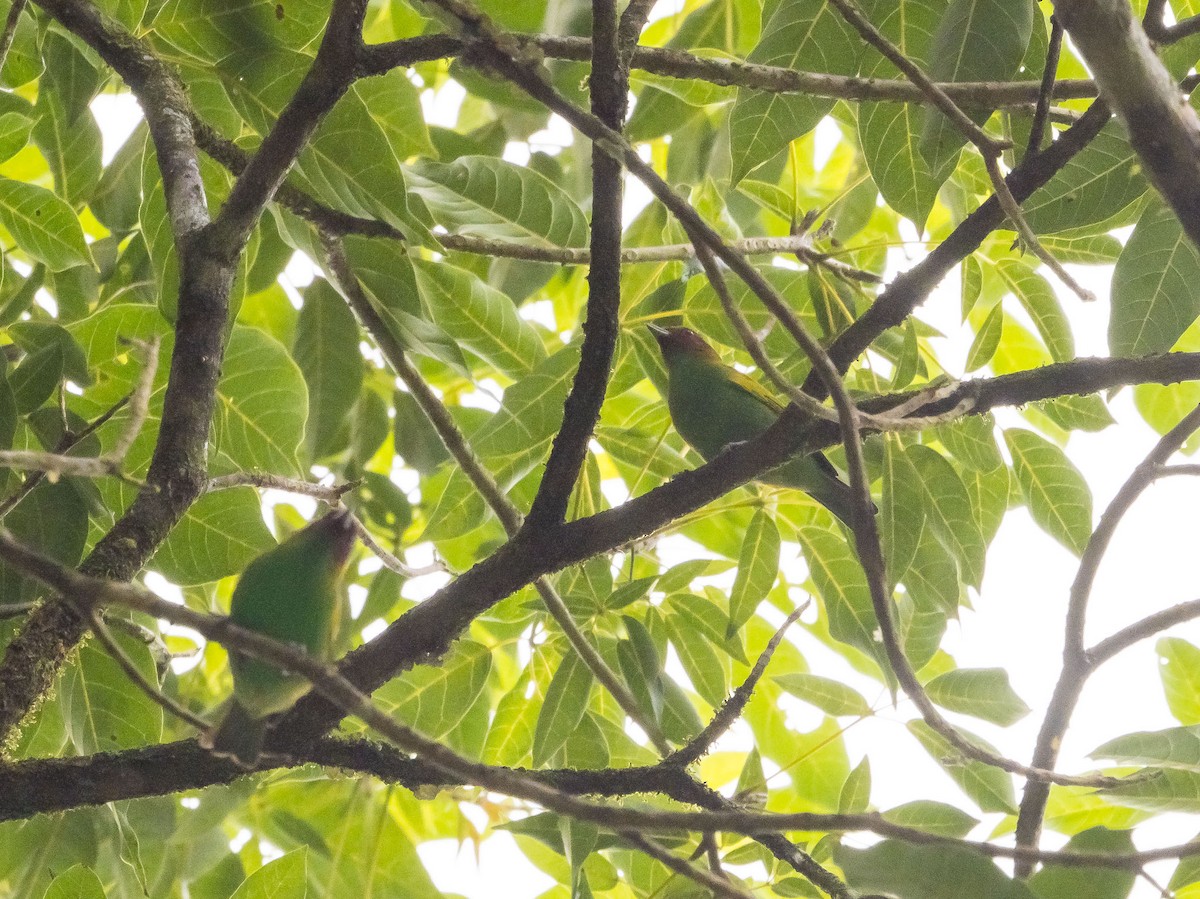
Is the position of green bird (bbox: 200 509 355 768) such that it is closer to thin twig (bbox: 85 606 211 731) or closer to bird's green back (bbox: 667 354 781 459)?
thin twig (bbox: 85 606 211 731)

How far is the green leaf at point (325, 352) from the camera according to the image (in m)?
2.18

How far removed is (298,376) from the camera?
1955 mm

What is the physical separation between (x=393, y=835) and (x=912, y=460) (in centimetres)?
135

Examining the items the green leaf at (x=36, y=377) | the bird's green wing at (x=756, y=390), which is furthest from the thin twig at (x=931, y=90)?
the green leaf at (x=36, y=377)

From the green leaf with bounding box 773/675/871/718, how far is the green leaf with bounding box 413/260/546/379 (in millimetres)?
904

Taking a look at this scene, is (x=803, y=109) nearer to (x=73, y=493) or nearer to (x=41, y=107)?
(x=73, y=493)

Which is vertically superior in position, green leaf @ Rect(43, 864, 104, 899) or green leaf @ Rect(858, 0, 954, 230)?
green leaf @ Rect(858, 0, 954, 230)

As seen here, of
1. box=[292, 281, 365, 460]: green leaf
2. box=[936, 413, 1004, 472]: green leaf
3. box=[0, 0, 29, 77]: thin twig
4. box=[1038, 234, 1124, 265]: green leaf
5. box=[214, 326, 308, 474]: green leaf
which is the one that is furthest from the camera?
box=[1038, 234, 1124, 265]: green leaf

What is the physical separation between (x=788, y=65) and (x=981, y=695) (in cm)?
127

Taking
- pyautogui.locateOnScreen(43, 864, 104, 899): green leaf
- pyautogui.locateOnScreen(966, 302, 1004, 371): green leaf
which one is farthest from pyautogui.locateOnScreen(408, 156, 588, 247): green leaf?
pyautogui.locateOnScreen(43, 864, 104, 899): green leaf

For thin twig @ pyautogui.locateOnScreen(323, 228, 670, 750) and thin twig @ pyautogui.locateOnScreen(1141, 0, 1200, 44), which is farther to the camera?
thin twig @ pyautogui.locateOnScreen(323, 228, 670, 750)

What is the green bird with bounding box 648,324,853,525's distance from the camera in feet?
7.26

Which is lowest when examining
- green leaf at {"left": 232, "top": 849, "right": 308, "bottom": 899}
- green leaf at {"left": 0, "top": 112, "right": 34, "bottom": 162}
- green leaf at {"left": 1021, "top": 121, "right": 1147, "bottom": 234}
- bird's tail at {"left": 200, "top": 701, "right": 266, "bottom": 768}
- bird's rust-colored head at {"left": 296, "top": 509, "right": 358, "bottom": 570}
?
green leaf at {"left": 232, "top": 849, "right": 308, "bottom": 899}

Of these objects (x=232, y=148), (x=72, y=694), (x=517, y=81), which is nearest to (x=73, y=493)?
(x=72, y=694)
